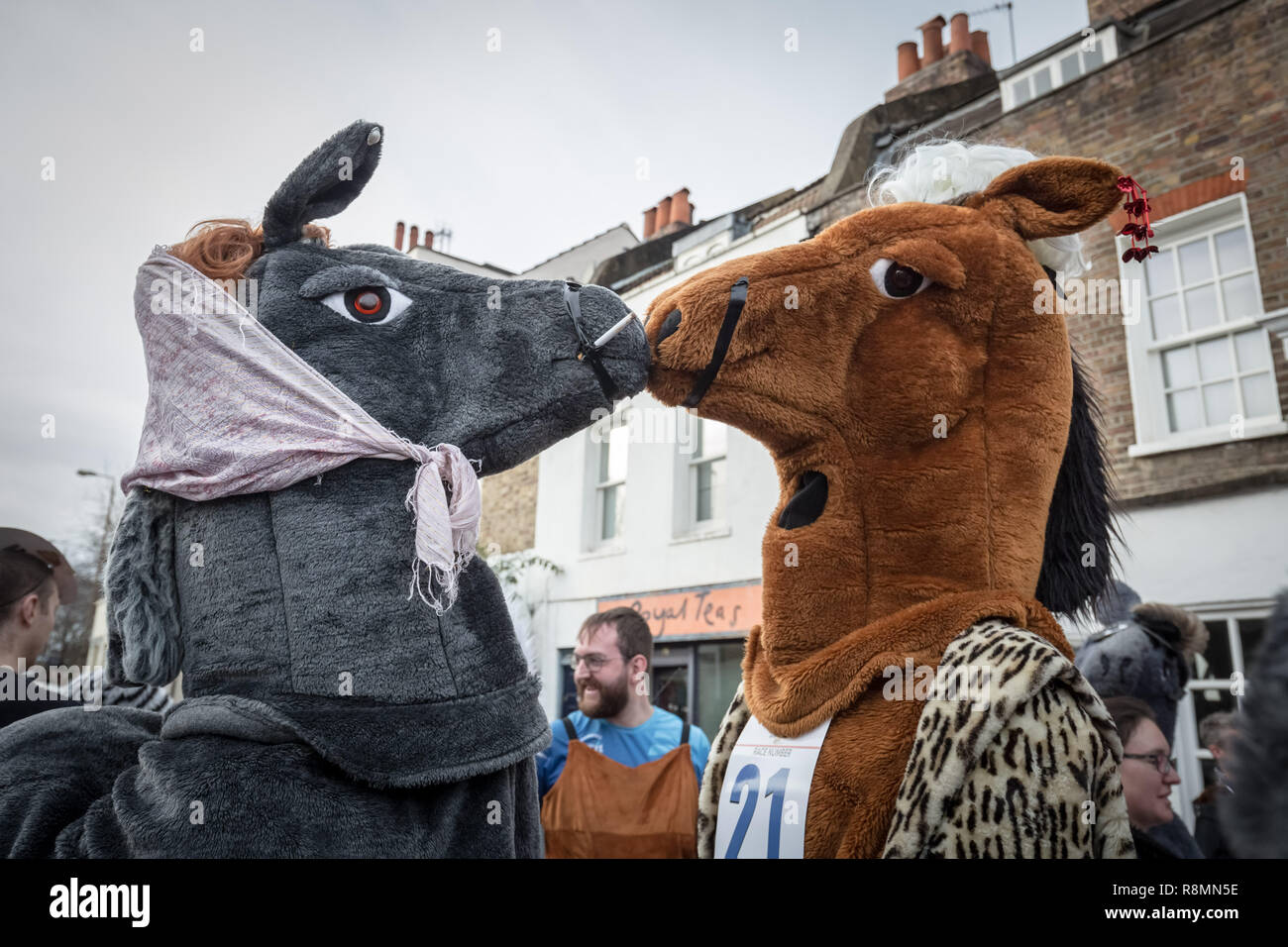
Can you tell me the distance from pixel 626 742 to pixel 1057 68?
6207 mm

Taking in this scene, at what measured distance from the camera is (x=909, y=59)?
28.1ft

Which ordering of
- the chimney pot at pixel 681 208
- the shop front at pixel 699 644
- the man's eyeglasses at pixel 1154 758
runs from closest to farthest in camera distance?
the man's eyeglasses at pixel 1154 758, the shop front at pixel 699 644, the chimney pot at pixel 681 208

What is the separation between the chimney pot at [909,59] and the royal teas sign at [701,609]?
5.40m

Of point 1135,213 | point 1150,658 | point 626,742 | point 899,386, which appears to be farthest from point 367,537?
point 1150,658

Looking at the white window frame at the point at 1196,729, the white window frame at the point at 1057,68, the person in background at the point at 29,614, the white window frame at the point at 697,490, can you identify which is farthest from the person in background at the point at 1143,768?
the white window frame at the point at 697,490

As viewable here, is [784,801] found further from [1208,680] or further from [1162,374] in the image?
[1162,374]

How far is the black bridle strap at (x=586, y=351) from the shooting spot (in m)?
1.44

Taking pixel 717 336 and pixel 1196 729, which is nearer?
Result: pixel 717 336

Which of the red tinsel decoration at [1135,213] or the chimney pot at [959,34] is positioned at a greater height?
the chimney pot at [959,34]

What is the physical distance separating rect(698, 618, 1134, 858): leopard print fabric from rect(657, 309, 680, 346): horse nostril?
29.1 inches

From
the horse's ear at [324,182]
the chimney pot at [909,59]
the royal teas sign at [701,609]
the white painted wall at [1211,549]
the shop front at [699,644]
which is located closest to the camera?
the horse's ear at [324,182]

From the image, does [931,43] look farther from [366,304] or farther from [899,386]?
[366,304]

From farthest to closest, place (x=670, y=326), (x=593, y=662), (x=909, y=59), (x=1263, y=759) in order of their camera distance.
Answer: (x=909, y=59), (x=593, y=662), (x=670, y=326), (x=1263, y=759)

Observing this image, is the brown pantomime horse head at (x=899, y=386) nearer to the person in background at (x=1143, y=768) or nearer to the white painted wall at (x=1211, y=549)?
the person in background at (x=1143, y=768)
